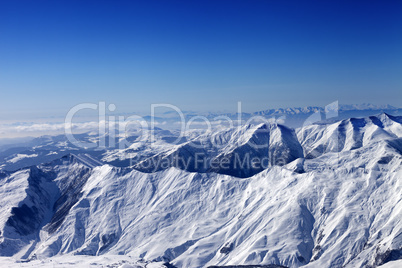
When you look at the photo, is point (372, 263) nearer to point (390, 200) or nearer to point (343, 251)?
point (343, 251)

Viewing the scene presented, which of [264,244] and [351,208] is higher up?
[351,208]

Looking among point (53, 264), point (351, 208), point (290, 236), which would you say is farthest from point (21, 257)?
point (351, 208)

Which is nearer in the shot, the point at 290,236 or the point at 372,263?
the point at 372,263

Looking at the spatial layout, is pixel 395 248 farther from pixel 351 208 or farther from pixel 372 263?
pixel 351 208

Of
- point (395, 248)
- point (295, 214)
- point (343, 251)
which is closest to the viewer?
Result: point (395, 248)

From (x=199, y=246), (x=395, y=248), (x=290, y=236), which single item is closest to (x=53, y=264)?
(x=199, y=246)

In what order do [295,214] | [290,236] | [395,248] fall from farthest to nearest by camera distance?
[295,214], [290,236], [395,248]

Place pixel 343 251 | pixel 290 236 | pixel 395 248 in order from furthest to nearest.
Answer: pixel 290 236 < pixel 343 251 < pixel 395 248

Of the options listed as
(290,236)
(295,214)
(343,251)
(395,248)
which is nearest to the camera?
(395,248)

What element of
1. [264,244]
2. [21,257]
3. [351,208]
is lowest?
[21,257]
